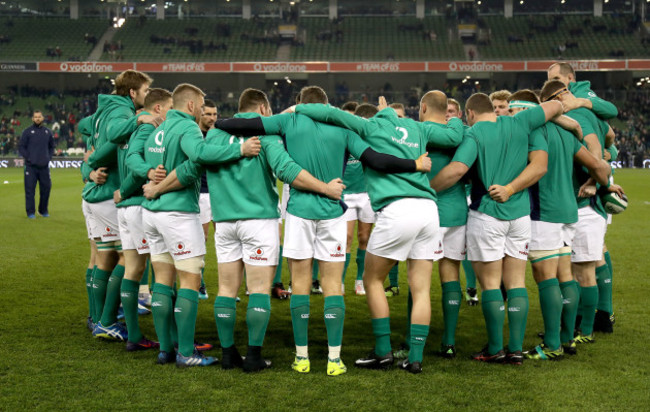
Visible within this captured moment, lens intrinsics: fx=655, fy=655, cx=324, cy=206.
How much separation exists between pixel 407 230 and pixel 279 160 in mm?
1130

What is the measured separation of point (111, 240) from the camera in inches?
248

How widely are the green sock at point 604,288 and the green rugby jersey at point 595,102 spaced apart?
5.07 feet

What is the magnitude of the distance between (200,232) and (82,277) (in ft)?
15.1

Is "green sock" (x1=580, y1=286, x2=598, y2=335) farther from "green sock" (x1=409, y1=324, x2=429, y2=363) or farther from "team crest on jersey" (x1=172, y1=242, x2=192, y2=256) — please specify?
"team crest on jersey" (x1=172, y1=242, x2=192, y2=256)

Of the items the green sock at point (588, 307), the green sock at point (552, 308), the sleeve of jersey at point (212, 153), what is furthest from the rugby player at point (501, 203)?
the sleeve of jersey at point (212, 153)

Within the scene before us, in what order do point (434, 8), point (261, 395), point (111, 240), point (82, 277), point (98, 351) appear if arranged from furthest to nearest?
point (434, 8) < point (82, 277) < point (111, 240) < point (98, 351) < point (261, 395)

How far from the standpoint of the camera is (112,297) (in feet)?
20.3

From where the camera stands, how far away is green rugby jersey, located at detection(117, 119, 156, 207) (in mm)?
5492

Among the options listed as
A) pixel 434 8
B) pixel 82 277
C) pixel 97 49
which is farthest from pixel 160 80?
pixel 82 277

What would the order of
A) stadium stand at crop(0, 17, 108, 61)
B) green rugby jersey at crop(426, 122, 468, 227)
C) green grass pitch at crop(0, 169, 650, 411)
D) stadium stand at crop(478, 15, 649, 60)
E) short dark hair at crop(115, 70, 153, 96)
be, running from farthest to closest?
stadium stand at crop(0, 17, 108, 61) → stadium stand at crop(478, 15, 649, 60) → short dark hair at crop(115, 70, 153, 96) → green rugby jersey at crop(426, 122, 468, 227) → green grass pitch at crop(0, 169, 650, 411)

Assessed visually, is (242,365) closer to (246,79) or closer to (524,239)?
(524,239)

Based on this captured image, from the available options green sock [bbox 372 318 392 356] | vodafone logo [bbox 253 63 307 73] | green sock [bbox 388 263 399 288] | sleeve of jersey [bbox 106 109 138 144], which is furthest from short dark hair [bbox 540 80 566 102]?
vodafone logo [bbox 253 63 307 73]

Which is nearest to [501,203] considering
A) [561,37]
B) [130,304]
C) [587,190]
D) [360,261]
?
[587,190]

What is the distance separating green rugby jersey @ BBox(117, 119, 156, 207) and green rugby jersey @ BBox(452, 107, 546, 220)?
260cm
